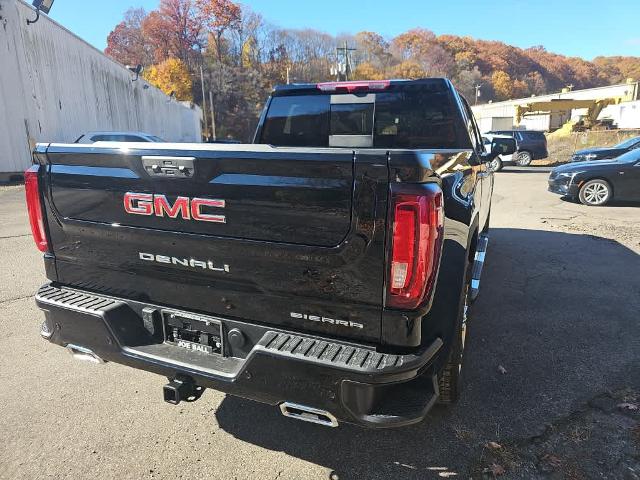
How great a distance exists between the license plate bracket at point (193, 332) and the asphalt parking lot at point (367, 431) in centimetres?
63

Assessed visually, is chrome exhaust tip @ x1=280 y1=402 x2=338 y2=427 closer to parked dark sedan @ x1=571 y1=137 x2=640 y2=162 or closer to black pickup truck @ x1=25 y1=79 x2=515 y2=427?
black pickup truck @ x1=25 y1=79 x2=515 y2=427

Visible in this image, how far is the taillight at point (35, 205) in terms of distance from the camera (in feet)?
8.45

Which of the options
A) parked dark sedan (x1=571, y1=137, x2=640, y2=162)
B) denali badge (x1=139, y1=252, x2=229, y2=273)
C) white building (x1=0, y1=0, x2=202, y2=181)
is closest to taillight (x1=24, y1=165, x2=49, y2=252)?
denali badge (x1=139, y1=252, x2=229, y2=273)

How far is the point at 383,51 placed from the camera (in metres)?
95.7

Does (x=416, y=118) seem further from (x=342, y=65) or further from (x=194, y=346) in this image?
(x=342, y=65)

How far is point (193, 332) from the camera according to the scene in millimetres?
2383

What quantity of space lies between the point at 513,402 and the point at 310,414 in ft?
5.35

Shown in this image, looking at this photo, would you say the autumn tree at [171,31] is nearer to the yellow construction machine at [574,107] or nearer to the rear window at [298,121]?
the yellow construction machine at [574,107]

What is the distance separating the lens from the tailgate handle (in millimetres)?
2154

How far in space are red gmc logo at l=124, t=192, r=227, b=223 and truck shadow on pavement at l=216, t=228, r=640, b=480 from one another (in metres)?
1.36

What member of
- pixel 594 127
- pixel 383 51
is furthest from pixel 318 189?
pixel 383 51

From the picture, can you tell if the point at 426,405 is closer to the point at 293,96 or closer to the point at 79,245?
the point at 79,245

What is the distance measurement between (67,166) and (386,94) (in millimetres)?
2676

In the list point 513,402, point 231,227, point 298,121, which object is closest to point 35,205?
point 231,227
